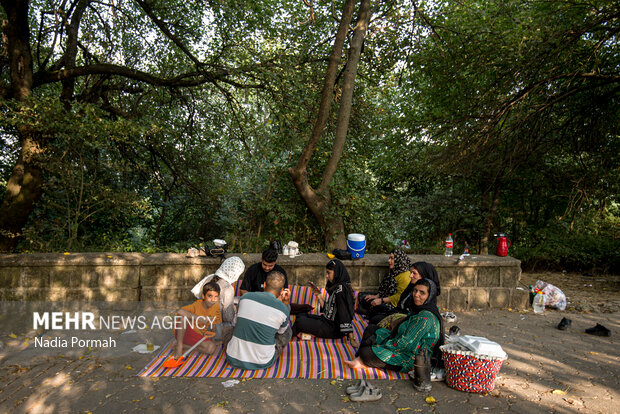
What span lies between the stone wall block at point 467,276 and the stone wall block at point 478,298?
0.42 ft

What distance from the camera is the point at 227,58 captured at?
26.1 feet

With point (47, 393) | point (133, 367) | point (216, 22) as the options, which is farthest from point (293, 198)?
point (47, 393)

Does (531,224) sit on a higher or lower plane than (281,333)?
higher

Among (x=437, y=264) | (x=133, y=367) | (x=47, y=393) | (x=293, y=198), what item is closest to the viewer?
(x=47, y=393)

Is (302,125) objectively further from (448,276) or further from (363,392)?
(363,392)

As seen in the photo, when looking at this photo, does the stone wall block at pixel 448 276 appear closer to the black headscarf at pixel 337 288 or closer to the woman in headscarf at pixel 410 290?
the woman in headscarf at pixel 410 290

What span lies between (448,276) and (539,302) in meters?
1.64

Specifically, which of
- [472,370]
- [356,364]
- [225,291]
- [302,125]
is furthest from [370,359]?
[302,125]

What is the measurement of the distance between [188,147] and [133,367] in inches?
236

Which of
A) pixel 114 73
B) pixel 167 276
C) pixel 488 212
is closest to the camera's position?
pixel 167 276

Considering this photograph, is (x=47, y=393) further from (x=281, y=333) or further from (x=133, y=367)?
(x=281, y=333)

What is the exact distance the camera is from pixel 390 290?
236 inches

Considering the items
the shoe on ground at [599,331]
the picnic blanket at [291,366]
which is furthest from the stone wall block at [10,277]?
the shoe on ground at [599,331]

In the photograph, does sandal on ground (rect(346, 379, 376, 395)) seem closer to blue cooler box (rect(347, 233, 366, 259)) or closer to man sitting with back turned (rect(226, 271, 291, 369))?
man sitting with back turned (rect(226, 271, 291, 369))
